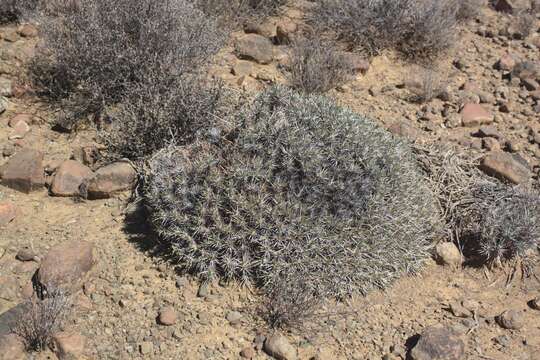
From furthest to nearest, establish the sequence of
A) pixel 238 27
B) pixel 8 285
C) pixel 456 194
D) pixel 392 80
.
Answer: pixel 238 27 < pixel 392 80 < pixel 456 194 < pixel 8 285

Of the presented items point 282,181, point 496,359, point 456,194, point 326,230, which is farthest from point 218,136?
point 496,359

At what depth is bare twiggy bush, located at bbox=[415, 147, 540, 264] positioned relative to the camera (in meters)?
4.15

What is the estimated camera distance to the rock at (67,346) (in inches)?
127

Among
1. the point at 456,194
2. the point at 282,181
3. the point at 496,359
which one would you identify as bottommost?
the point at 496,359

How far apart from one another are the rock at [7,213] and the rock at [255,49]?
2506mm

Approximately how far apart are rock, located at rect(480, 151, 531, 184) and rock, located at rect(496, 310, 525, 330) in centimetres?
118

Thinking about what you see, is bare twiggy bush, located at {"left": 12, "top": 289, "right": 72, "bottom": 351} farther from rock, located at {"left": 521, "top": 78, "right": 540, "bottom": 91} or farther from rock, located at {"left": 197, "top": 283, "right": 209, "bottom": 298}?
rock, located at {"left": 521, "top": 78, "right": 540, "bottom": 91}

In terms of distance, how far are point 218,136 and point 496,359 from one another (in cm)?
215

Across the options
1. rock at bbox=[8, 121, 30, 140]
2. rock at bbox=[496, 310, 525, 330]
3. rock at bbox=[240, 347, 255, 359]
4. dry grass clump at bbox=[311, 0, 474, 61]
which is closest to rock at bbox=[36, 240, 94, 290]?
rock at bbox=[240, 347, 255, 359]

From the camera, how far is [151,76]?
185 inches

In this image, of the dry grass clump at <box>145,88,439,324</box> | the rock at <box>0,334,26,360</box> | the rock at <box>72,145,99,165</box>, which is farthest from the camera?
the rock at <box>72,145,99,165</box>

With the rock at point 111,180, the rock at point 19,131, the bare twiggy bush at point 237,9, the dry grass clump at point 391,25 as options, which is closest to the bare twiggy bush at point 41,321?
the rock at point 111,180

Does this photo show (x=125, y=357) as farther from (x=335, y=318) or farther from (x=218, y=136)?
(x=218, y=136)

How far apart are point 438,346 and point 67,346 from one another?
2005mm
